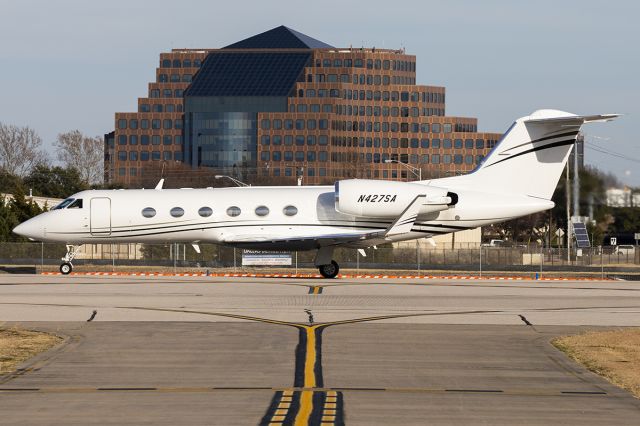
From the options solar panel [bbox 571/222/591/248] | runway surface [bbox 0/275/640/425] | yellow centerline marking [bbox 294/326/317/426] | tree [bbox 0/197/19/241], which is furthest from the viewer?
tree [bbox 0/197/19/241]

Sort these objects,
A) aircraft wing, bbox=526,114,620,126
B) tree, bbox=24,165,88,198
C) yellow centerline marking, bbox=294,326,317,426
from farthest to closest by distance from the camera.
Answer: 1. tree, bbox=24,165,88,198
2. aircraft wing, bbox=526,114,620,126
3. yellow centerline marking, bbox=294,326,317,426

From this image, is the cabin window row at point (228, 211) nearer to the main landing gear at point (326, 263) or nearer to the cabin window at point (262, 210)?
the cabin window at point (262, 210)

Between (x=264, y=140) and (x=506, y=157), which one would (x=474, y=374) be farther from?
(x=264, y=140)

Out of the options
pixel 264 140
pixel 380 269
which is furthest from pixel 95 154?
pixel 380 269

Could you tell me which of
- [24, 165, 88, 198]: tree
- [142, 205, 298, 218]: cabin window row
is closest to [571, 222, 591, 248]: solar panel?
[142, 205, 298, 218]: cabin window row

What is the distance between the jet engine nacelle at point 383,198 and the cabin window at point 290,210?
1763 millimetres

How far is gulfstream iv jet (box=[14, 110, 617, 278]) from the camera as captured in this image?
39625 mm

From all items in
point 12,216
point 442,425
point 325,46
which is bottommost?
point 442,425

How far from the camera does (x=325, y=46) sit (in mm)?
175625

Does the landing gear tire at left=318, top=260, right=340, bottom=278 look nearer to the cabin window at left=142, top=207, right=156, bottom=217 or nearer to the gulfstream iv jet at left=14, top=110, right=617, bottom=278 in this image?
the gulfstream iv jet at left=14, top=110, right=617, bottom=278

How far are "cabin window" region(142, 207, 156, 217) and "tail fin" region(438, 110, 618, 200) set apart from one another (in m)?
11.8

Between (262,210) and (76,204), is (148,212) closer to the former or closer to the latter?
(76,204)

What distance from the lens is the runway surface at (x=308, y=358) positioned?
515 inches

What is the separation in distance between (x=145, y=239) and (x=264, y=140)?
121 m
